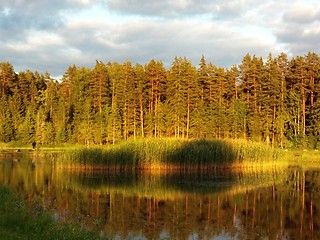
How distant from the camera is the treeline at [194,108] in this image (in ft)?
213

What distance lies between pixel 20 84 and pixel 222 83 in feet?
154

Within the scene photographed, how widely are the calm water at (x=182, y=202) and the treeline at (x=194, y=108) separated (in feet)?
94.9

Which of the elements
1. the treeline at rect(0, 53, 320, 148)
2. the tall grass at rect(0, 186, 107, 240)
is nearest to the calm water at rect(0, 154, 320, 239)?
the tall grass at rect(0, 186, 107, 240)

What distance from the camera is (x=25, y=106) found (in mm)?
83062

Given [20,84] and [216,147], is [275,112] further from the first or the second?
[20,84]

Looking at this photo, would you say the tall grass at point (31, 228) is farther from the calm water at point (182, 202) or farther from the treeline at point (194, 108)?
the treeline at point (194, 108)

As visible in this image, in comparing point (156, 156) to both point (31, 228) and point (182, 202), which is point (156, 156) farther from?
point (31, 228)

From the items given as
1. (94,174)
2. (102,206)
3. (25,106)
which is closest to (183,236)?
(102,206)

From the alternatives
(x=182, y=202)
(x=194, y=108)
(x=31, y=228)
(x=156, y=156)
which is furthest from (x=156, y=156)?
(x=194, y=108)

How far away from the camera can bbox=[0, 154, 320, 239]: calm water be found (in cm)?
1725

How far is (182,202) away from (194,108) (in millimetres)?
43961

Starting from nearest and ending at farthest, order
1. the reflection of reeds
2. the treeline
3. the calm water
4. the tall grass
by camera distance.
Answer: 1. the tall grass
2. the calm water
3. the reflection of reeds
4. the treeline

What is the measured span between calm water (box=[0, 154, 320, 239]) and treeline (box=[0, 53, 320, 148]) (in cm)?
2894

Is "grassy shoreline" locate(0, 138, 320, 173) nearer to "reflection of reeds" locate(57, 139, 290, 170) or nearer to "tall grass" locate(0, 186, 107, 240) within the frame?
"reflection of reeds" locate(57, 139, 290, 170)
